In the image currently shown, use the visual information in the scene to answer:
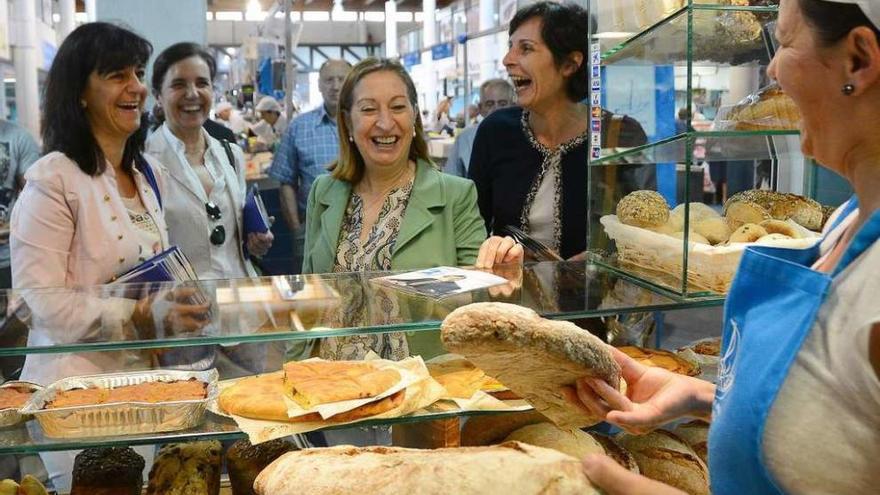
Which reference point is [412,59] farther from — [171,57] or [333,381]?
[333,381]

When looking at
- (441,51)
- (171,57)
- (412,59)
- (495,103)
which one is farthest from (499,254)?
(412,59)

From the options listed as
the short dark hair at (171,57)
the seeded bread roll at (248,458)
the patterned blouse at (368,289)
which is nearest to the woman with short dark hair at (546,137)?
the patterned blouse at (368,289)

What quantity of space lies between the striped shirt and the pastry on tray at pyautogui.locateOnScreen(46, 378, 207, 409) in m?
3.72

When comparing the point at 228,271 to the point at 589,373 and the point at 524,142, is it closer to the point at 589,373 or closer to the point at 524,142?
the point at 524,142

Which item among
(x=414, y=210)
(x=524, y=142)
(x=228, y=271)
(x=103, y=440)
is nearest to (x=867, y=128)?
(x=103, y=440)

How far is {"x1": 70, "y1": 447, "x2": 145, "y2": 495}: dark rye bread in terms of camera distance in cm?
182

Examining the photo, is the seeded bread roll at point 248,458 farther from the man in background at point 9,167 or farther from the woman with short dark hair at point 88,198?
the man in background at point 9,167

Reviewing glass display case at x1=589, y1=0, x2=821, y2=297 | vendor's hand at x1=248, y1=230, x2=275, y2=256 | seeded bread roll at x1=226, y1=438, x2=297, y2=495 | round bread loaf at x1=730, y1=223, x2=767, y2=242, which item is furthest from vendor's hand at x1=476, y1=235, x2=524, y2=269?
vendor's hand at x1=248, y1=230, x2=275, y2=256

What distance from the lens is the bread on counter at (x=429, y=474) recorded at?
1.30 meters

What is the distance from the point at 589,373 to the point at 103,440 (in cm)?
91

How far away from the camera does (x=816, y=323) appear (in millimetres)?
946

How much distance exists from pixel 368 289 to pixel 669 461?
77 centimetres

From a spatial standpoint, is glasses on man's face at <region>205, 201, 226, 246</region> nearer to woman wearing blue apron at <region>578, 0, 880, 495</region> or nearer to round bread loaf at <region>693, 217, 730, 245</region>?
round bread loaf at <region>693, 217, 730, 245</region>

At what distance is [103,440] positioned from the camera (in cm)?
161
